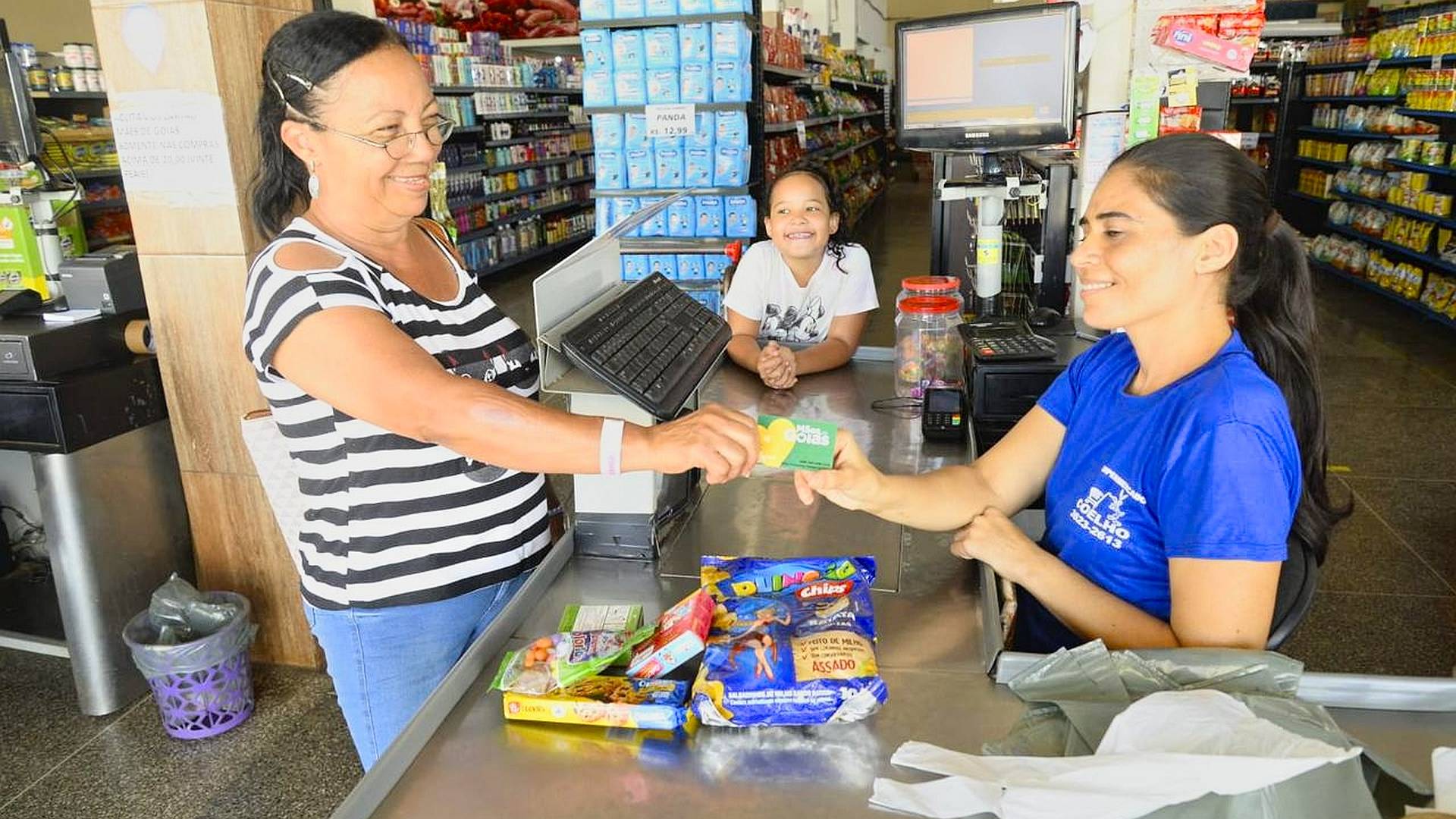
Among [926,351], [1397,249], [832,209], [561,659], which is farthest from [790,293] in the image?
[1397,249]

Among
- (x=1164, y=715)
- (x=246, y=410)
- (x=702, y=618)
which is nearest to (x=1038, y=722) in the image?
(x=1164, y=715)

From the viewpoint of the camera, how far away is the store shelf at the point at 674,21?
522 cm

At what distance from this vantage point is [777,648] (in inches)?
46.7

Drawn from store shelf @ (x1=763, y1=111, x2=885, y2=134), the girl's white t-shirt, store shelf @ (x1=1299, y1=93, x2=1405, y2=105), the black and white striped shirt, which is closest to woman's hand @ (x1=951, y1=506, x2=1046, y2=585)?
the black and white striped shirt

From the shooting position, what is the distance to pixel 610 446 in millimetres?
1278

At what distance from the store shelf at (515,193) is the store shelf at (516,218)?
19cm

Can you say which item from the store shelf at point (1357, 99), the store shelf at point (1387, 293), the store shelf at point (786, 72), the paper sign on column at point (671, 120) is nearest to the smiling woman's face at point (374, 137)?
the paper sign on column at point (671, 120)

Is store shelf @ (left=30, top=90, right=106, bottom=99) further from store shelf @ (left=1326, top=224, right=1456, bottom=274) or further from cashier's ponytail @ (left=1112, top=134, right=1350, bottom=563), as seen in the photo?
store shelf @ (left=1326, top=224, right=1456, bottom=274)

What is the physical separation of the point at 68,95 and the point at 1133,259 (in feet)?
24.3

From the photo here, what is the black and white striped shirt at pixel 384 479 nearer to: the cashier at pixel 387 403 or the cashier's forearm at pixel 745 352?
the cashier at pixel 387 403

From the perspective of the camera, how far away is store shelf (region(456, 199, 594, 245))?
29.7 ft

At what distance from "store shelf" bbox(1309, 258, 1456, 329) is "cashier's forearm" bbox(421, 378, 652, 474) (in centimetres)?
650

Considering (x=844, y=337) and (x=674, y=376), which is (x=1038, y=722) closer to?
(x=674, y=376)

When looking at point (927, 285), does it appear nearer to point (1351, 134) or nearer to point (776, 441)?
point (776, 441)
